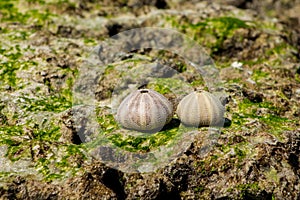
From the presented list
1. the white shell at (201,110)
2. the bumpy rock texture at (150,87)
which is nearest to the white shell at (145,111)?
the white shell at (201,110)

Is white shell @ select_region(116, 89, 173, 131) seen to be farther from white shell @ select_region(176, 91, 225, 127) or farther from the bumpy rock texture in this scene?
the bumpy rock texture

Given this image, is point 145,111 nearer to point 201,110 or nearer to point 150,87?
point 201,110

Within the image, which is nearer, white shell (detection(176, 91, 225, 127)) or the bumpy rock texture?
the bumpy rock texture

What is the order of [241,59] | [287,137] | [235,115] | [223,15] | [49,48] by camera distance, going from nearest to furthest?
[287,137], [235,115], [49,48], [241,59], [223,15]

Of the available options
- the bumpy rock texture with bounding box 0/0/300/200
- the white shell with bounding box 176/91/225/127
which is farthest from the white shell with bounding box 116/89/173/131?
the bumpy rock texture with bounding box 0/0/300/200

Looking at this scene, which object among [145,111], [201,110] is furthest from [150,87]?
[201,110]

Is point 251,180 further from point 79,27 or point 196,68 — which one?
point 79,27

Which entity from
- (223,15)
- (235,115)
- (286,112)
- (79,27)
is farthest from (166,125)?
(223,15)

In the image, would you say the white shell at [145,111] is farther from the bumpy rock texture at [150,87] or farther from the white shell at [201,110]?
the bumpy rock texture at [150,87]
